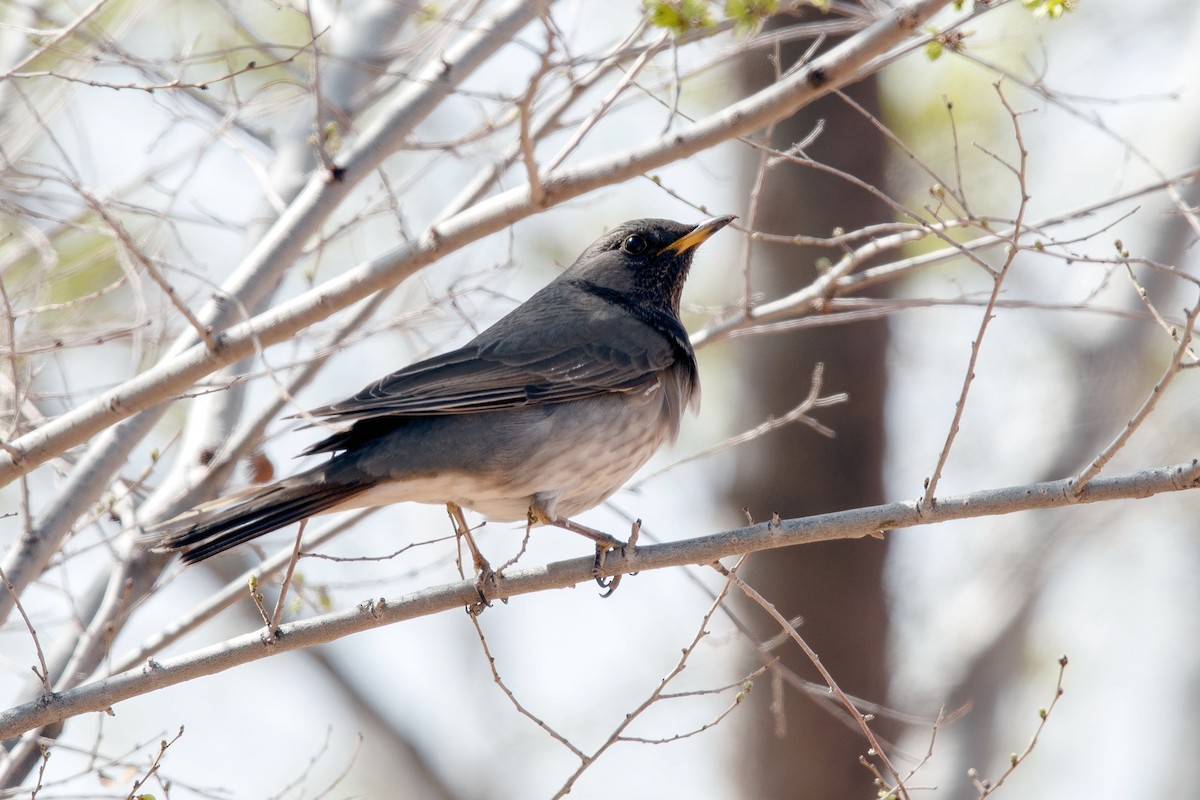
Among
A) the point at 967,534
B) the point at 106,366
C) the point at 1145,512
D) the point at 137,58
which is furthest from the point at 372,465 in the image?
the point at 1145,512

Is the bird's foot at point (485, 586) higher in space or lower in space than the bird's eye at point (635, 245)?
lower

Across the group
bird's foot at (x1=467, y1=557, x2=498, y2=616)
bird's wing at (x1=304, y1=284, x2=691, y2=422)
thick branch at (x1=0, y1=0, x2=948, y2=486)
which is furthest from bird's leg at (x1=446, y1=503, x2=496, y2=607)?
thick branch at (x1=0, y1=0, x2=948, y2=486)

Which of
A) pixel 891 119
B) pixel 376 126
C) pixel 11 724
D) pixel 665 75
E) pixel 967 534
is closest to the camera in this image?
pixel 11 724

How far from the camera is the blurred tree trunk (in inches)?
340

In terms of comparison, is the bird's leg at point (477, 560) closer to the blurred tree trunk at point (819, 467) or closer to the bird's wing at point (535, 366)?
the bird's wing at point (535, 366)

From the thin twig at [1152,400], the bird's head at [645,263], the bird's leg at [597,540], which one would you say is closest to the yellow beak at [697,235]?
the bird's head at [645,263]

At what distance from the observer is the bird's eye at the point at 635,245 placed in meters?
6.98

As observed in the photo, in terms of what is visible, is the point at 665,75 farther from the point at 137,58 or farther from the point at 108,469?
the point at 108,469

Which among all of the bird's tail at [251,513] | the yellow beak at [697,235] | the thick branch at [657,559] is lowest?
the thick branch at [657,559]

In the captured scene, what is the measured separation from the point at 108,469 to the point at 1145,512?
9.78 metres

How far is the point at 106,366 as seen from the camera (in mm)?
9844

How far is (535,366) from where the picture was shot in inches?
235

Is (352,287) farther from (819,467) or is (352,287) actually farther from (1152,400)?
(819,467)

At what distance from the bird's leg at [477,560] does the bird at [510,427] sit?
0.01 metres
